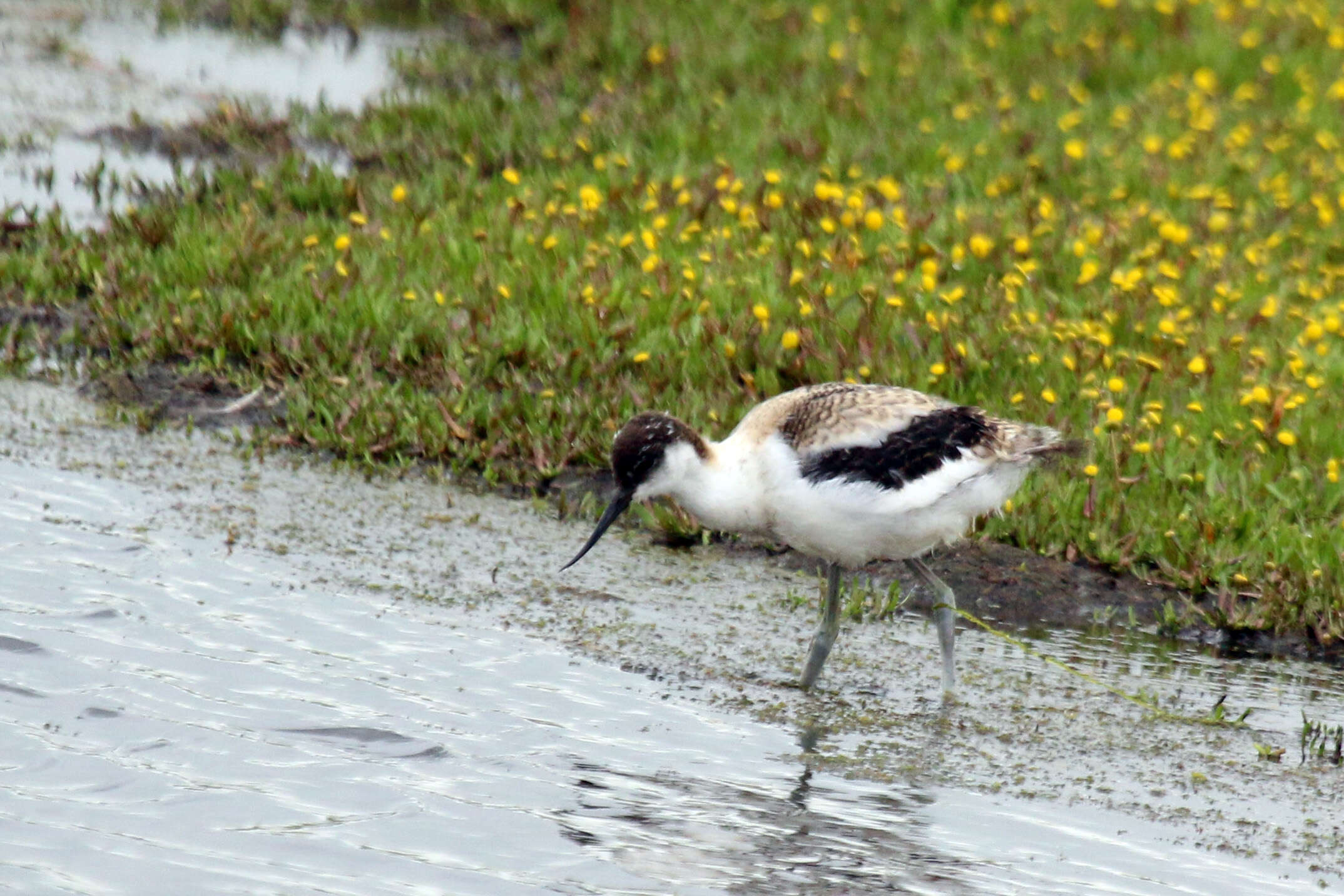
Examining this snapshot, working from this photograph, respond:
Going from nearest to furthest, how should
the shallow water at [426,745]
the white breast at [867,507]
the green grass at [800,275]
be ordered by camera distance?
1. the shallow water at [426,745]
2. the white breast at [867,507]
3. the green grass at [800,275]

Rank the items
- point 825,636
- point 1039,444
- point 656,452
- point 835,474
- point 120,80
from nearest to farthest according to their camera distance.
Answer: point 835,474
point 656,452
point 825,636
point 1039,444
point 120,80

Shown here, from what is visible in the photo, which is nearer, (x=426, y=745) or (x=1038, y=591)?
(x=426, y=745)

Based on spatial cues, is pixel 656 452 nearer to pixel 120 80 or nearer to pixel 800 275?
pixel 800 275

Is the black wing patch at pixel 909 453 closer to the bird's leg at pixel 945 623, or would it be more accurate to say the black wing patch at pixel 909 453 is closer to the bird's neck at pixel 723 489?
the bird's neck at pixel 723 489

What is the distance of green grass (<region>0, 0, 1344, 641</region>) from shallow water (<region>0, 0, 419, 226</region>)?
2.31 feet

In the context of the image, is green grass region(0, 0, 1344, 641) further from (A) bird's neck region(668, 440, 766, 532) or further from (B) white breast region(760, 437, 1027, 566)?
(A) bird's neck region(668, 440, 766, 532)

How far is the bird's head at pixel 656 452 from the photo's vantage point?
252 inches

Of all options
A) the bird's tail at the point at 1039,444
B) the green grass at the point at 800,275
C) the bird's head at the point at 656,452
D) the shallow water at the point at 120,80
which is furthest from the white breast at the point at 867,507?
the shallow water at the point at 120,80

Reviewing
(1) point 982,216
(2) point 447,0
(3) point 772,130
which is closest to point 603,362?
(1) point 982,216

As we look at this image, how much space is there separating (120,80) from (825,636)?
28.2 feet

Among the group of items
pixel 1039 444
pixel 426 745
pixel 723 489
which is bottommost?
pixel 426 745

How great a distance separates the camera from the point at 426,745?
229 inches

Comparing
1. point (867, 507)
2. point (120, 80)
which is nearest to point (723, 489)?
point (867, 507)

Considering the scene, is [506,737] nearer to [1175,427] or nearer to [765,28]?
[1175,427]
